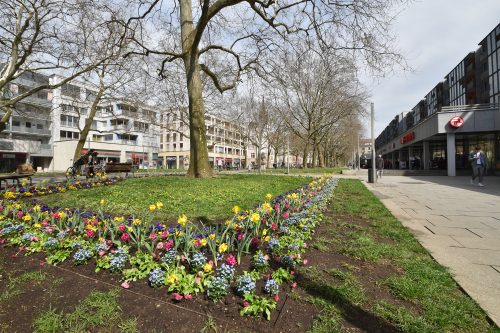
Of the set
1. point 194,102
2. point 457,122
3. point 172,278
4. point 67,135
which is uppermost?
point 67,135

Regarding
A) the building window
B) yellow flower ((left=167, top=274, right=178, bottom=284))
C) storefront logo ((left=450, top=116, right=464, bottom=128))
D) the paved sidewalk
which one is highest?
the building window

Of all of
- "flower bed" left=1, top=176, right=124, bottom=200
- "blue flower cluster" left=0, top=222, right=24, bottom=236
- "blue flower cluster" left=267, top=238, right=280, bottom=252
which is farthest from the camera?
"flower bed" left=1, top=176, right=124, bottom=200

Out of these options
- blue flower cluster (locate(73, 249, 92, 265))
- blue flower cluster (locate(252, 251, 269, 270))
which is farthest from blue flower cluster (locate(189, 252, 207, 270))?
blue flower cluster (locate(73, 249, 92, 265))

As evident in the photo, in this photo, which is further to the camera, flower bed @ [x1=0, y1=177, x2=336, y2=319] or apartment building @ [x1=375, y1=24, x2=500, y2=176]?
apartment building @ [x1=375, y1=24, x2=500, y2=176]

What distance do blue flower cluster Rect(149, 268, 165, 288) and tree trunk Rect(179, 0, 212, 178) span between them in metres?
7.69

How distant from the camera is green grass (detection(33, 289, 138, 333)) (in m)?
1.79

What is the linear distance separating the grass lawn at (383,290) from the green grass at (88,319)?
4.50 feet

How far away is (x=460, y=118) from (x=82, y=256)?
80.5 feet

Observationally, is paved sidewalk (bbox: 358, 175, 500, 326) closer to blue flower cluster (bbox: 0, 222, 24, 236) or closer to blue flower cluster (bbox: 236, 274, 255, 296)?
blue flower cluster (bbox: 236, 274, 255, 296)

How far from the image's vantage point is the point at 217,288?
208cm

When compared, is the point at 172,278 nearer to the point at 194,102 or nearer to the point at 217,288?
the point at 217,288

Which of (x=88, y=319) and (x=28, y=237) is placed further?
(x=28, y=237)

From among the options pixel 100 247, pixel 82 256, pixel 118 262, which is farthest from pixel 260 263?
pixel 82 256

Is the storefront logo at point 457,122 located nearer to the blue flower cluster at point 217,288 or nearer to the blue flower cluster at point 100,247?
the blue flower cluster at point 217,288
